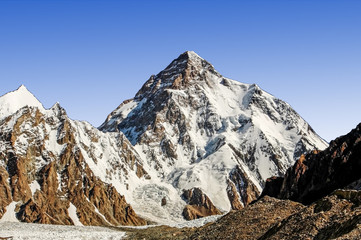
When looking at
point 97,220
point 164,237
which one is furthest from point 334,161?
point 97,220

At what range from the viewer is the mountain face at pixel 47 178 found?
16088cm

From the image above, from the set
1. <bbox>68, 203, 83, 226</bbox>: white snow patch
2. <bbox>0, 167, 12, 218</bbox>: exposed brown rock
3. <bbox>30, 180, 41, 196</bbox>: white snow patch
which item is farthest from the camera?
<bbox>30, 180, 41, 196</bbox>: white snow patch

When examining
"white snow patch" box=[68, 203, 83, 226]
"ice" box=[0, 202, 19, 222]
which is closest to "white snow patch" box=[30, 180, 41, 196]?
"ice" box=[0, 202, 19, 222]

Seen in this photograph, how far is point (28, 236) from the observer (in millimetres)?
75562

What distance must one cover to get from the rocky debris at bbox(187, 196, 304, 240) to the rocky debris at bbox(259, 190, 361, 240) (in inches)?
192

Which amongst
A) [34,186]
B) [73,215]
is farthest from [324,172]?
[34,186]

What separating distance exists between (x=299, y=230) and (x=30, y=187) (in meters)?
154

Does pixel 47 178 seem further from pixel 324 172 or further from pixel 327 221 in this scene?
pixel 327 221

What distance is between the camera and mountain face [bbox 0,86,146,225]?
16088 centimetres

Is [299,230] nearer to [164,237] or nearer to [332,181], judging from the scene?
[164,237]

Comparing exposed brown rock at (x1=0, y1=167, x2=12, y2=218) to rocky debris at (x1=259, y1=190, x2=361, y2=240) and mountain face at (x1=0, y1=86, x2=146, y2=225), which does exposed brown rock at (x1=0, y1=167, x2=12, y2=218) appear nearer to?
mountain face at (x1=0, y1=86, x2=146, y2=225)

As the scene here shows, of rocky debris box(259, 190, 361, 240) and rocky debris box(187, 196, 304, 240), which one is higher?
rocky debris box(187, 196, 304, 240)

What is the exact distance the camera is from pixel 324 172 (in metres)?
102

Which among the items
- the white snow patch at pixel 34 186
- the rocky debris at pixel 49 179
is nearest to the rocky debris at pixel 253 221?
the rocky debris at pixel 49 179
